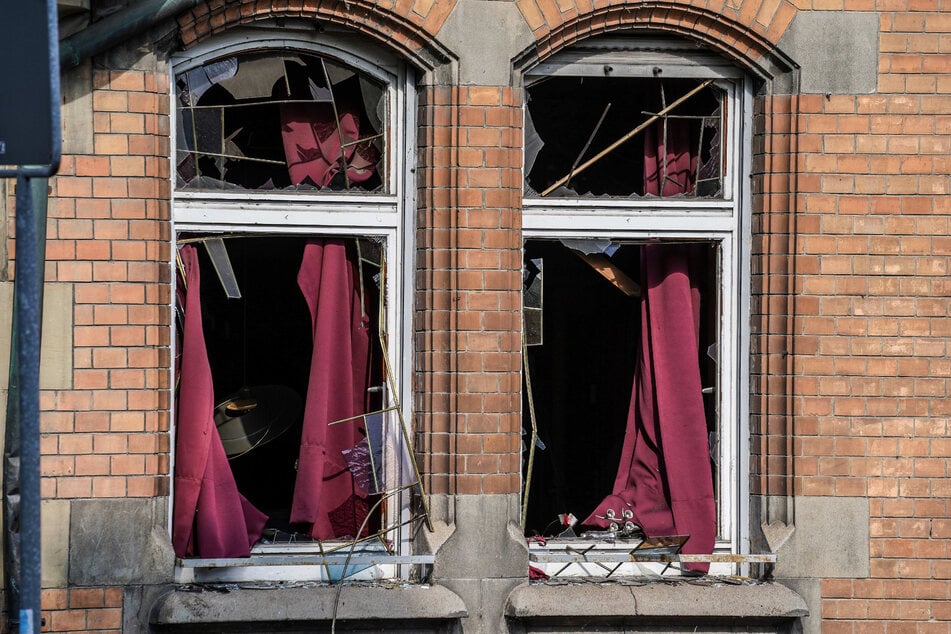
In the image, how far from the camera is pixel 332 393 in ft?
16.9

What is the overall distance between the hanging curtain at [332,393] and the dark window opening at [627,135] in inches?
38.6

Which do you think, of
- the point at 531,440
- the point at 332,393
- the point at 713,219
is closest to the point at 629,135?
the point at 713,219

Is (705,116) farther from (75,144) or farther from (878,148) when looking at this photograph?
(75,144)

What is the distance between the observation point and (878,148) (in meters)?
5.09

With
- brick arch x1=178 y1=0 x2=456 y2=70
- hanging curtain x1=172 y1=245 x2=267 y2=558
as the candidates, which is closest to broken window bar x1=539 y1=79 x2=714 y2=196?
brick arch x1=178 y1=0 x2=456 y2=70

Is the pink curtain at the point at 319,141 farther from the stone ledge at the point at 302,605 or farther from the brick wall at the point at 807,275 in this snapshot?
the stone ledge at the point at 302,605

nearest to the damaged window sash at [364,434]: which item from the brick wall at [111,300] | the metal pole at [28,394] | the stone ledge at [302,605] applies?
the stone ledge at [302,605]

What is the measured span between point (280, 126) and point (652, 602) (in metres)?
2.57

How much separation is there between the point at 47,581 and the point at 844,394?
337 cm

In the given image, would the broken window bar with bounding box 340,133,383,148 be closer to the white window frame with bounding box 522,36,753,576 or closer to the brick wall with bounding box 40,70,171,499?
the white window frame with bounding box 522,36,753,576

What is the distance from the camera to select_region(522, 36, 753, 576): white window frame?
5.21 m

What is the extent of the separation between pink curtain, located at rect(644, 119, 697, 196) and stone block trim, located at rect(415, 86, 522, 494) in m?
0.70

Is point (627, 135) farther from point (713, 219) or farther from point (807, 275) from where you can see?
point (807, 275)

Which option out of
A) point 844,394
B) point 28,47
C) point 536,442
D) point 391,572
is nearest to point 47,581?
point 391,572
